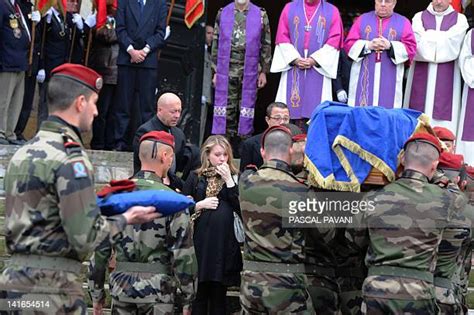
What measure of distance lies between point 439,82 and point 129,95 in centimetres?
344

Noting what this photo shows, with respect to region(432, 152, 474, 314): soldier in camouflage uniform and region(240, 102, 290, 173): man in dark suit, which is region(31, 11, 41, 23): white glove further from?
region(432, 152, 474, 314): soldier in camouflage uniform

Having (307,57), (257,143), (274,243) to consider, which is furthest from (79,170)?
(307,57)

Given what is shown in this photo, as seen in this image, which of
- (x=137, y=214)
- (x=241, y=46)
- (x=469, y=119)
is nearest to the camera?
(x=137, y=214)

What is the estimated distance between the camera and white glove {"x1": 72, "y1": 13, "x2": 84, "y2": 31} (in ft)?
38.7

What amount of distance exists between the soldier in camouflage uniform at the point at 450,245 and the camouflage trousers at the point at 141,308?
1.87 metres

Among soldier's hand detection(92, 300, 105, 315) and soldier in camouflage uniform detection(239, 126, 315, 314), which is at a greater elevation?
soldier in camouflage uniform detection(239, 126, 315, 314)

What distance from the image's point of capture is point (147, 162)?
716 centimetres

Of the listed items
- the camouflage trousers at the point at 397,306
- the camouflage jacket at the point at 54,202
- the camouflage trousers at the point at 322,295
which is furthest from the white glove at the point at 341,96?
the camouflage jacket at the point at 54,202

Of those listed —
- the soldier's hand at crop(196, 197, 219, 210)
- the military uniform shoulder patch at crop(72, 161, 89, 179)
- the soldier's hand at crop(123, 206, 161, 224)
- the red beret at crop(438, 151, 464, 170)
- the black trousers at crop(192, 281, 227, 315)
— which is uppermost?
the red beret at crop(438, 151, 464, 170)

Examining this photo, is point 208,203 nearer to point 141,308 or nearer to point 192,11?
point 141,308

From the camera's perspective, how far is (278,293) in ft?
22.9

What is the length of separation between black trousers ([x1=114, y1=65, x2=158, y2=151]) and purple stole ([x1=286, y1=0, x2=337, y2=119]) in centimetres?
154

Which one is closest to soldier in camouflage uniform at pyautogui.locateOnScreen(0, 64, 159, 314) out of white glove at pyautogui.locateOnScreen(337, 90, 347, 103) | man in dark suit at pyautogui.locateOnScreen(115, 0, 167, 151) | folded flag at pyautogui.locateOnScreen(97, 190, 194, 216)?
folded flag at pyautogui.locateOnScreen(97, 190, 194, 216)

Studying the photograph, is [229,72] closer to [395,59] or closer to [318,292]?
[395,59]
